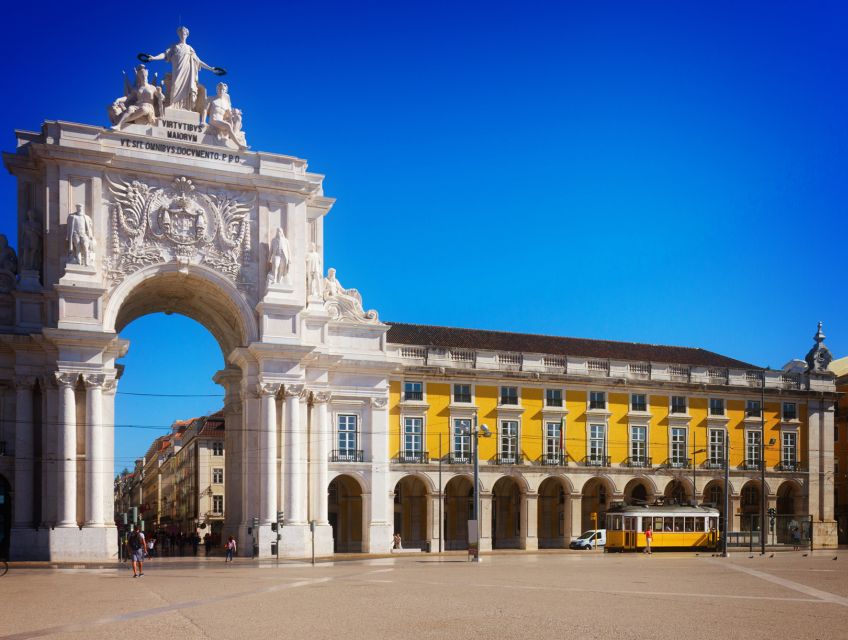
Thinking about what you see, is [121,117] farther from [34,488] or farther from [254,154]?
[34,488]

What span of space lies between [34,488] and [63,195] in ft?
46.3

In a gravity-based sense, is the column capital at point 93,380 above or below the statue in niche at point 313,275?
below

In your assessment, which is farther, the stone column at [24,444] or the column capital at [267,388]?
the column capital at [267,388]

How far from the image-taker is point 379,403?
60.5 metres

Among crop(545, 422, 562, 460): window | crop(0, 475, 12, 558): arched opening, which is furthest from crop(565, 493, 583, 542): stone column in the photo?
crop(0, 475, 12, 558): arched opening

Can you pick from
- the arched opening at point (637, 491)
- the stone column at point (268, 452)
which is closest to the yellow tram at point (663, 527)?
the arched opening at point (637, 491)

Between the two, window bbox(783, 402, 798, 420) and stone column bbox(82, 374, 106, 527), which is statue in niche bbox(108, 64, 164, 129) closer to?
stone column bbox(82, 374, 106, 527)

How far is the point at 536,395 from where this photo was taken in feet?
221

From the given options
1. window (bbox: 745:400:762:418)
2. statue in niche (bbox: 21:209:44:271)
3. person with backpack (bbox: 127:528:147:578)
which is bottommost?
person with backpack (bbox: 127:528:147:578)

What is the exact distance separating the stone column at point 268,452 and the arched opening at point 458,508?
53.1 feet

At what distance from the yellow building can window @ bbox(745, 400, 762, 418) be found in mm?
99

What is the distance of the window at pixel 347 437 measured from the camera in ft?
196

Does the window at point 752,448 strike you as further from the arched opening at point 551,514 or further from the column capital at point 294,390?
the column capital at point 294,390

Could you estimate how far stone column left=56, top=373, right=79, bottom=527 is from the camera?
48.9 metres
